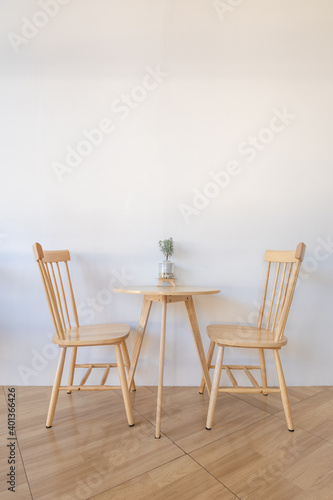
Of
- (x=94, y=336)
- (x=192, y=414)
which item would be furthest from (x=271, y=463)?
(x=94, y=336)

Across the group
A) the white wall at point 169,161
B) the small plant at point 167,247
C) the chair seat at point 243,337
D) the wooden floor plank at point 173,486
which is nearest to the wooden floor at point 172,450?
the wooden floor plank at point 173,486

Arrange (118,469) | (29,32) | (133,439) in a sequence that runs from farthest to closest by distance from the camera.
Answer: (29,32) < (133,439) < (118,469)

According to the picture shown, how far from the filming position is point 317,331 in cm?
195

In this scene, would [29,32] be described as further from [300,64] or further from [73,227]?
[300,64]

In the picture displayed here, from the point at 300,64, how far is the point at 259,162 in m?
0.70

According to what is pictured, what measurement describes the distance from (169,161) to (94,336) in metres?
1.21

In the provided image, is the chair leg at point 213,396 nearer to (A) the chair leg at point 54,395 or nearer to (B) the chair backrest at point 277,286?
(B) the chair backrest at point 277,286

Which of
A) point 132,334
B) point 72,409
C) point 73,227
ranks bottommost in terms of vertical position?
point 72,409

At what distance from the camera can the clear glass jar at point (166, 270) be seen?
176cm

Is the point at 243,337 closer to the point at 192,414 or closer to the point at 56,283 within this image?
the point at 192,414

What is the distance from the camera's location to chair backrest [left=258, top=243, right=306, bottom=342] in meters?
1.42

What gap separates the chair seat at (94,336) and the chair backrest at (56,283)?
0.04m

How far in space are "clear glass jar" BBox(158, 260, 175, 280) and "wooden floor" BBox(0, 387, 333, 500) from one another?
2.47ft

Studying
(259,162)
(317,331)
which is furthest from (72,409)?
(259,162)
